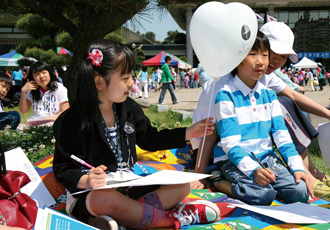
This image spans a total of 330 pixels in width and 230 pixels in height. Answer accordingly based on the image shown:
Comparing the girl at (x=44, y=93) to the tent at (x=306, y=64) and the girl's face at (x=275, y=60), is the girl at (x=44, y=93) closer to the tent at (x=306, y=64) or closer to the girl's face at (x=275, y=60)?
the girl's face at (x=275, y=60)

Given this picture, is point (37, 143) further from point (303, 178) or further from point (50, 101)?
point (303, 178)

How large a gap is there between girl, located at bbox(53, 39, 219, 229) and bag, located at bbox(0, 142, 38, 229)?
0.18 meters

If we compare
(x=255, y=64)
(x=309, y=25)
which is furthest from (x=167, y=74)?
(x=309, y=25)

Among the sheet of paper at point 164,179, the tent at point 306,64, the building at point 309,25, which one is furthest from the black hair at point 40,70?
the building at point 309,25

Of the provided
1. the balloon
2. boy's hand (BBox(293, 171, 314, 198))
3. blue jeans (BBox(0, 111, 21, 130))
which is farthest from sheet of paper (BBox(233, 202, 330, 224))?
blue jeans (BBox(0, 111, 21, 130))

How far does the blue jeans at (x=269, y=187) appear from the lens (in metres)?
2.30

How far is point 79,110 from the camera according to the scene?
1974 millimetres

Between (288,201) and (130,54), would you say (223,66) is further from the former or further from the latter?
(288,201)

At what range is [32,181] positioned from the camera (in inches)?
96.2

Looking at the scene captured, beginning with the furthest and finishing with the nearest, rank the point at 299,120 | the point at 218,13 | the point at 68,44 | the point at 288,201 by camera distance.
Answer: the point at 68,44 → the point at 299,120 → the point at 288,201 → the point at 218,13

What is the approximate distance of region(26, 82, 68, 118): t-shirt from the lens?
4.59m

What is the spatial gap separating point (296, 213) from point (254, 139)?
55 centimetres

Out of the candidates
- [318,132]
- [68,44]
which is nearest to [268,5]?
[68,44]

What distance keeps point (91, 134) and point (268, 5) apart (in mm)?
35049
